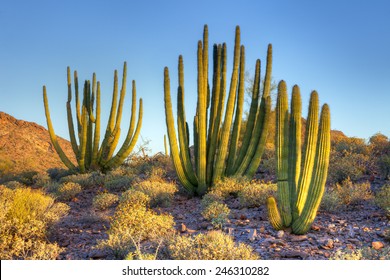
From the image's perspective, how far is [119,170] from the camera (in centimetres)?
1817

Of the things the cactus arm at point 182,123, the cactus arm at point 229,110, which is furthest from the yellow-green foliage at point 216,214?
the cactus arm at point 182,123

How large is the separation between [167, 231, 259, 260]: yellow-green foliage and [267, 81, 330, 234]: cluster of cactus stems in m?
1.55

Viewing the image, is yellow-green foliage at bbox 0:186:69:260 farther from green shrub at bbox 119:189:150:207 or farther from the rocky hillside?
the rocky hillside

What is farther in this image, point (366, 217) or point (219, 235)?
point (366, 217)

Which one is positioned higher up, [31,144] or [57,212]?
[31,144]

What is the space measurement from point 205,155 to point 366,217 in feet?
16.0

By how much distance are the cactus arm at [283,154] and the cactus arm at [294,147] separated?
0.07m

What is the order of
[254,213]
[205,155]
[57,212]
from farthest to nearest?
[205,155] → [57,212] → [254,213]

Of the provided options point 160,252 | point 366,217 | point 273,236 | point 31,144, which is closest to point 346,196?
point 366,217

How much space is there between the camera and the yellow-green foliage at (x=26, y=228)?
289 inches

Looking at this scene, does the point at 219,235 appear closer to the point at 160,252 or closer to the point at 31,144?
the point at 160,252

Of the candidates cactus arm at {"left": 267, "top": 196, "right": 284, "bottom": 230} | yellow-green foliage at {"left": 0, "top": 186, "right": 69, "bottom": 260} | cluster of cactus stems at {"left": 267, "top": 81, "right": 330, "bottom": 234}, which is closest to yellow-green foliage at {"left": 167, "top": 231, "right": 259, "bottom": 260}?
cactus arm at {"left": 267, "top": 196, "right": 284, "bottom": 230}

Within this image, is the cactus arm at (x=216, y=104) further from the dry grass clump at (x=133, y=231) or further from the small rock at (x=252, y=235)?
the small rock at (x=252, y=235)

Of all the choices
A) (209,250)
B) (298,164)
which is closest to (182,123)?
(298,164)
